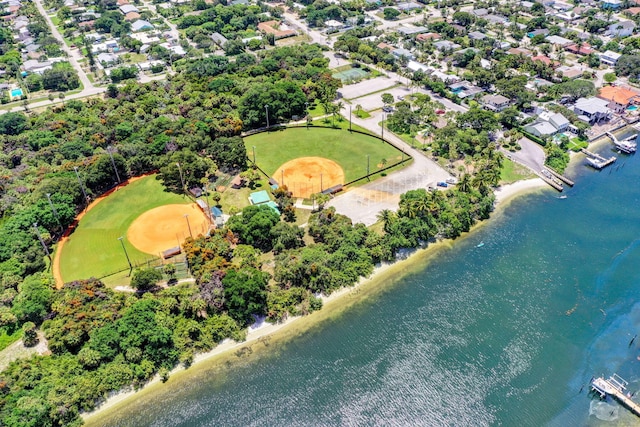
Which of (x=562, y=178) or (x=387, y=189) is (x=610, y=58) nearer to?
(x=562, y=178)

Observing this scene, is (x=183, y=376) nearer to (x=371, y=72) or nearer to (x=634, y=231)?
(x=634, y=231)

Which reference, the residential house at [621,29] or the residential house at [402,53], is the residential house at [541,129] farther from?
the residential house at [621,29]

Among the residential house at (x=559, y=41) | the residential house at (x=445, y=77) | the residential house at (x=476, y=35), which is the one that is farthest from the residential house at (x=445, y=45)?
the residential house at (x=559, y=41)

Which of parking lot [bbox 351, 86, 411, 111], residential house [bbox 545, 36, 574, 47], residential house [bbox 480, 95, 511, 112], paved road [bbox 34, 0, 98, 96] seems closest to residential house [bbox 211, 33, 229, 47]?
paved road [bbox 34, 0, 98, 96]

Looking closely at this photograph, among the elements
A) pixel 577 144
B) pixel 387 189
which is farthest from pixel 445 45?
pixel 387 189

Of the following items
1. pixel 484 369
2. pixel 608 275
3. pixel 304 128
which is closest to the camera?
pixel 484 369

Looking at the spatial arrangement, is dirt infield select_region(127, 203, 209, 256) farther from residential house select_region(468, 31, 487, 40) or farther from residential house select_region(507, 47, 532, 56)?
residential house select_region(468, 31, 487, 40)

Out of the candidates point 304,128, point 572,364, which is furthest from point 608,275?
point 304,128
